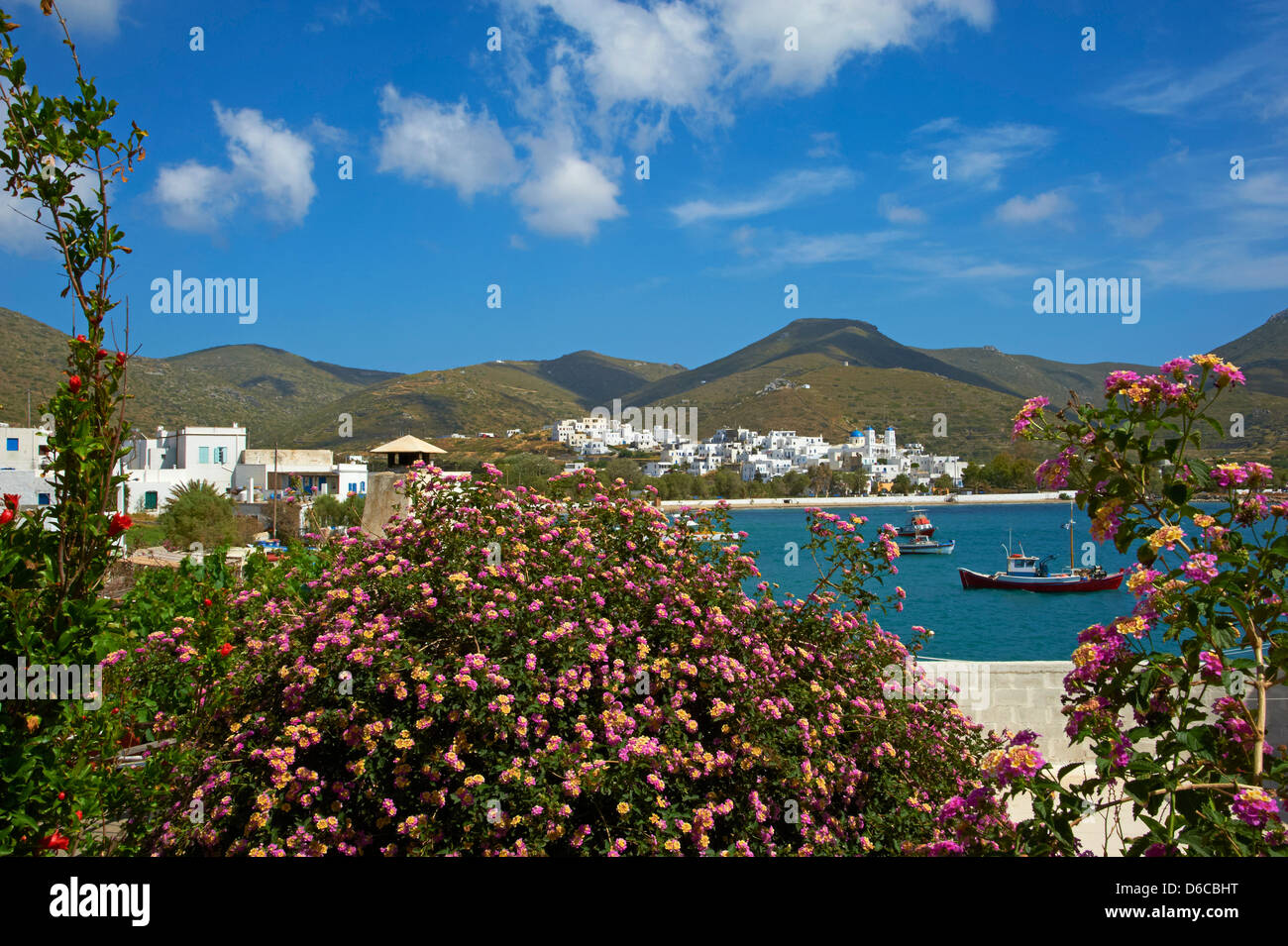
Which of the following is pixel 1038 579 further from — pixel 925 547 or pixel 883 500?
pixel 883 500

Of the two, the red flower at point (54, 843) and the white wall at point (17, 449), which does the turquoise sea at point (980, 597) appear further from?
the white wall at point (17, 449)

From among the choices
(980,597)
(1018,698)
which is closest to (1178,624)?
(1018,698)

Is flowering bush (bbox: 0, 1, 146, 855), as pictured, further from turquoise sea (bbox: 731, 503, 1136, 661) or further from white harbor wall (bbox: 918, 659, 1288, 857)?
white harbor wall (bbox: 918, 659, 1288, 857)

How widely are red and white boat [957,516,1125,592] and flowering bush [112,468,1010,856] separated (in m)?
47.1

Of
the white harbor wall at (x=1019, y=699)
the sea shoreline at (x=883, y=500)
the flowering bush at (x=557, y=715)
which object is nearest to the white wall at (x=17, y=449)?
the flowering bush at (x=557, y=715)

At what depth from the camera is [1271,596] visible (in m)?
2.28

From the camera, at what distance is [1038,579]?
4884cm

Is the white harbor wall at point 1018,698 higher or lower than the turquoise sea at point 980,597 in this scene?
higher

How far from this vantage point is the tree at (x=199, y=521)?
100 ft

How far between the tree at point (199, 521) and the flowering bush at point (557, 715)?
27.9 meters

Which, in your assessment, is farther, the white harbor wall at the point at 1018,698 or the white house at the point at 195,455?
the white house at the point at 195,455
